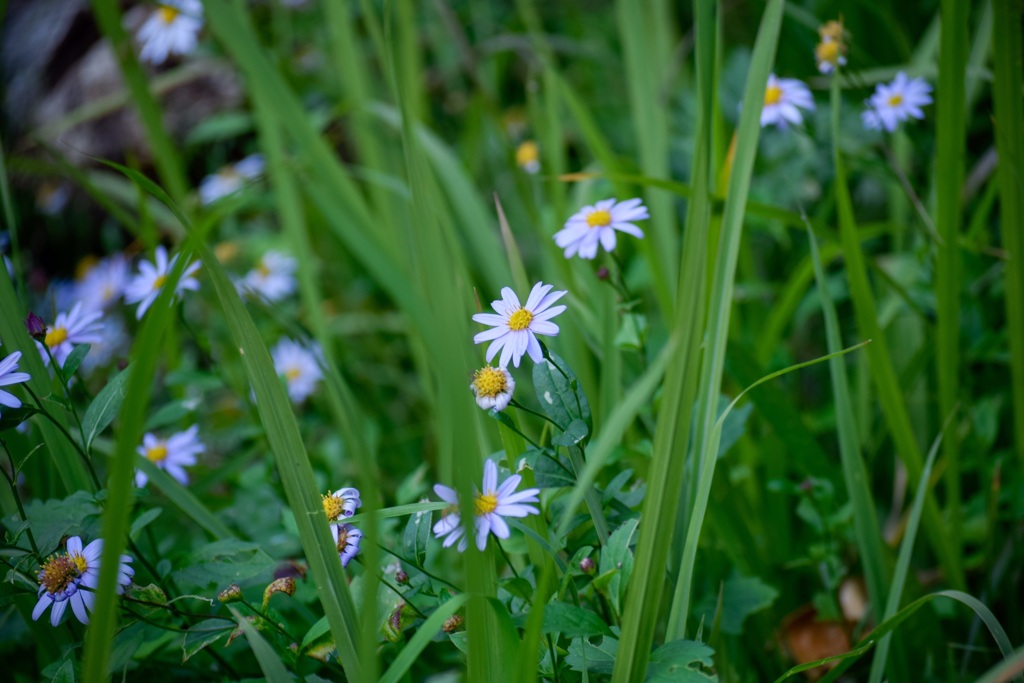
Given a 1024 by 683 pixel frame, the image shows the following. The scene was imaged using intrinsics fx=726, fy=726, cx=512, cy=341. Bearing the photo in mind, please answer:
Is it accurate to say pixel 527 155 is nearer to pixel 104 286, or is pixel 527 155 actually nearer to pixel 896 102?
pixel 896 102

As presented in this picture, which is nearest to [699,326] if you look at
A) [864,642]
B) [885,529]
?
[864,642]

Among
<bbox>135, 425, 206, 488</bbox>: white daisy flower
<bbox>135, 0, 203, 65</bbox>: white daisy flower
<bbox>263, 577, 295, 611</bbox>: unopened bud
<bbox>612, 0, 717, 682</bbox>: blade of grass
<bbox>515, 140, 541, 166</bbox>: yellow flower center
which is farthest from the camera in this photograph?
<bbox>135, 0, 203, 65</bbox>: white daisy flower

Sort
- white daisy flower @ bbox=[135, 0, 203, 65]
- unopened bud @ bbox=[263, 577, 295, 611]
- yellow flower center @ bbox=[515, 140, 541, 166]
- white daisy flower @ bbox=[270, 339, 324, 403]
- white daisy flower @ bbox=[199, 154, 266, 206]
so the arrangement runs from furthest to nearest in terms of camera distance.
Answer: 1. white daisy flower @ bbox=[199, 154, 266, 206]
2. white daisy flower @ bbox=[135, 0, 203, 65]
3. yellow flower center @ bbox=[515, 140, 541, 166]
4. white daisy flower @ bbox=[270, 339, 324, 403]
5. unopened bud @ bbox=[263, 577, 295, 611]

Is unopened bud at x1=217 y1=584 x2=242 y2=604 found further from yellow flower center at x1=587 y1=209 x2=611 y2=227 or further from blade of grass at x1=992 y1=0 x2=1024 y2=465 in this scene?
blade of grass at x1=992 y1=0 x2=1024 y2=465

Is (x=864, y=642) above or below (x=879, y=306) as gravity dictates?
below

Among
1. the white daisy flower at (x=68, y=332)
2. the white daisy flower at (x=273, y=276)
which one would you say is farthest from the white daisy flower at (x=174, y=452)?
the white daisy flower at (x=273, y=276)

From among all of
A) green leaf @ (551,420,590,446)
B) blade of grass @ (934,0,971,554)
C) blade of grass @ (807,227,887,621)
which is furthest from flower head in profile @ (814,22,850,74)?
green leaf @ (551,420,590,446)

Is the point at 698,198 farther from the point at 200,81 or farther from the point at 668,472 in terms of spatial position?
the point at 200,81
